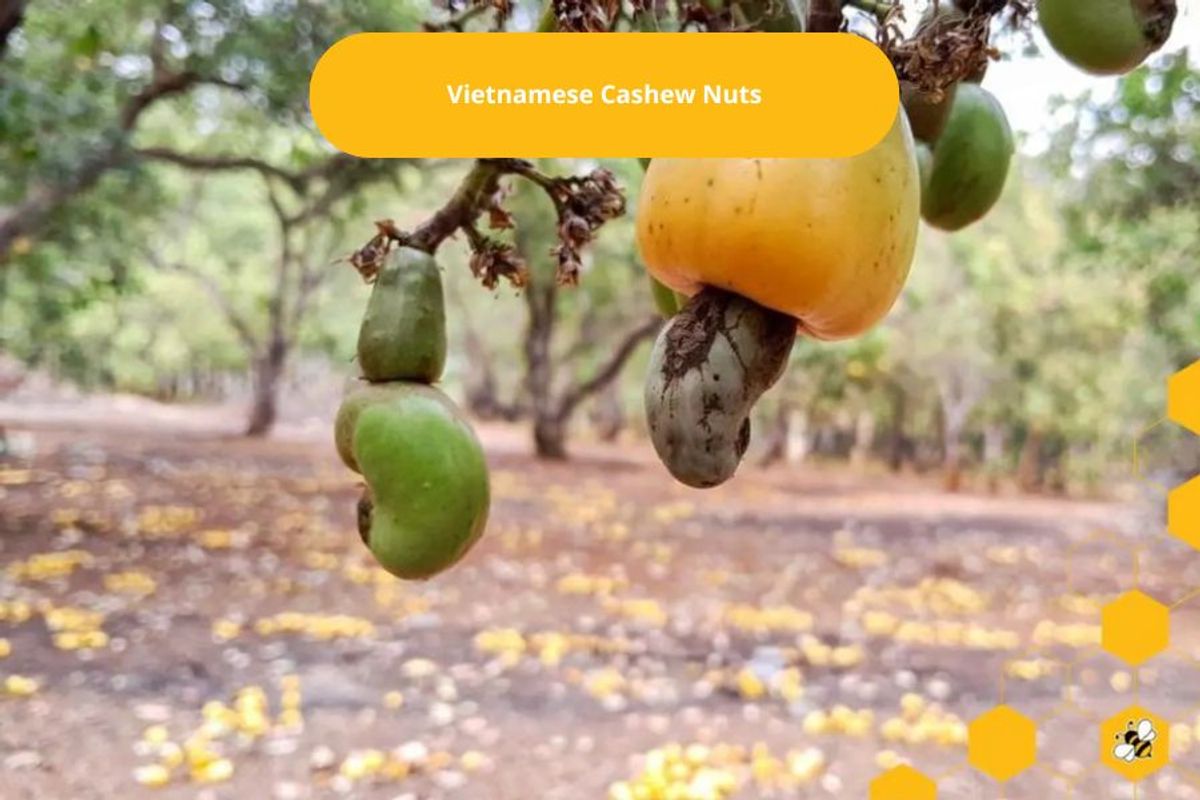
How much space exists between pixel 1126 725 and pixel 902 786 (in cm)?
98

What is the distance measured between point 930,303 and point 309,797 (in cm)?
1573

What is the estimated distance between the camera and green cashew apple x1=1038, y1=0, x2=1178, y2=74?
0.85 meters

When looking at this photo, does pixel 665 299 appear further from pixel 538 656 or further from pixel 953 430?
pixel 953 430

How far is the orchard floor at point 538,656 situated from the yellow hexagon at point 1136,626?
71cm

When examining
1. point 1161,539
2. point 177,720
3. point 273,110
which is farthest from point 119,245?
point 1161,539

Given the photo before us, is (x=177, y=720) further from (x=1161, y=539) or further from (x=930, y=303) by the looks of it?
(x=930, y=303)

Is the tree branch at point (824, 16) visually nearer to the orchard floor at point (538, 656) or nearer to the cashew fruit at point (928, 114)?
the cashew fruit at point (928, 114)

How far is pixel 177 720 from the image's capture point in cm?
438

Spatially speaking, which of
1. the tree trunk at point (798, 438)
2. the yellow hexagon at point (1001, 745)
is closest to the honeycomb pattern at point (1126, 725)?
the yellow hexagon at point (1001, 745)

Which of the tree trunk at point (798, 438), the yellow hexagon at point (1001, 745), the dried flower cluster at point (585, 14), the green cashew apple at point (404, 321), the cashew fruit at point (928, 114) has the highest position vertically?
the dried flower cluster at point (585, 14)

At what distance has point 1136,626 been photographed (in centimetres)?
359

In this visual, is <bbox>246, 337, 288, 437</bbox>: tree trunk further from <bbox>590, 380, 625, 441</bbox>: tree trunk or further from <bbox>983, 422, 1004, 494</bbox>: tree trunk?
<bbox>983, 422, 1004, 494</bbox>: tree trunk

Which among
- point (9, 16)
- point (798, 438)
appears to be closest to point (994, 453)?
point (798, 438)

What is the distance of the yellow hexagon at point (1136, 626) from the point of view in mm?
3148
